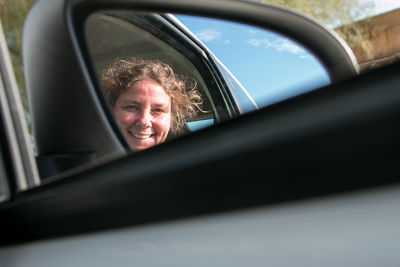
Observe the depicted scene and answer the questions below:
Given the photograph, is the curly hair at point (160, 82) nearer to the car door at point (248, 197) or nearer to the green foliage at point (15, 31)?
the green foliage at point (15, 31)

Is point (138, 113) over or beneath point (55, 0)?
beneath

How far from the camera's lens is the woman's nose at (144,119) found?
4.91ft

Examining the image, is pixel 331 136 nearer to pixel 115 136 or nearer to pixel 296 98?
pixel 296 98

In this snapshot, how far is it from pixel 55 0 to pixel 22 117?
0.37m

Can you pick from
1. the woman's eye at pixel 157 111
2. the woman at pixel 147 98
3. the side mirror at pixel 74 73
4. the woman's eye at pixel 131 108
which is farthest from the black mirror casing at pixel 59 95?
the woman's eye at pixel 157 111

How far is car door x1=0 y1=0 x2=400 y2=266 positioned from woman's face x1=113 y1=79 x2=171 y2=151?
0.85 ft

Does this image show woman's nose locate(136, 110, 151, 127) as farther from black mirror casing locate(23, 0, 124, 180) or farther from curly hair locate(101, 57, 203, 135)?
black mirror casing locate(23, 0, 124, 180)

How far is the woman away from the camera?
1315 millimetres

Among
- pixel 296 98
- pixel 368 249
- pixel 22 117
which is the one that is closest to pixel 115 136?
pixel 22 117

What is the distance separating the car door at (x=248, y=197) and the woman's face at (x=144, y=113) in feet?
0.85

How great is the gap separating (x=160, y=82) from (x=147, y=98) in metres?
0.09

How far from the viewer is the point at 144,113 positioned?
171 cm

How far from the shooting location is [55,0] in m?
1.22

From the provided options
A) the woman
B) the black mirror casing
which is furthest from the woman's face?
the black mirror casing
